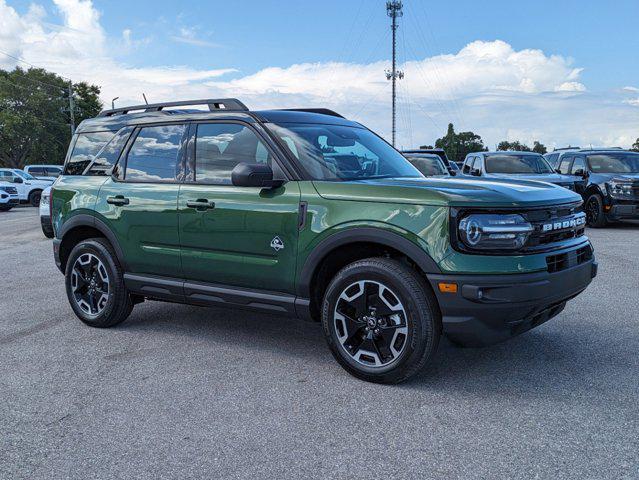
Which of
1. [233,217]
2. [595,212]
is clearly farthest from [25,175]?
[233,217]

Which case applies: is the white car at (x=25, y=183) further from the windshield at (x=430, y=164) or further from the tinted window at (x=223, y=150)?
the tinted window at (x=223, y=150)

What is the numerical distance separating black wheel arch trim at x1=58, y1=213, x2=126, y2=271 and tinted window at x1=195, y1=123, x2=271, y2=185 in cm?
105

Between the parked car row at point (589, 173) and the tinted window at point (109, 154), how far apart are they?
812 centimetres

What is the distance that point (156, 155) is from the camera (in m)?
5.09

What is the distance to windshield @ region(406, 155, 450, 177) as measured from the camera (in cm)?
1193

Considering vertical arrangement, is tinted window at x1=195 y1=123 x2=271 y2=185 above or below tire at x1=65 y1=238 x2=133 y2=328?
above

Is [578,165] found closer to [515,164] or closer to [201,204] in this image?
[515,164]

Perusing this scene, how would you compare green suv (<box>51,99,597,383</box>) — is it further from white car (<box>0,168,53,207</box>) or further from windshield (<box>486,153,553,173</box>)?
white car (<box>0,168,53,207</box>)

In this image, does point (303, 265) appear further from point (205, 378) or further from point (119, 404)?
point (119, 404)

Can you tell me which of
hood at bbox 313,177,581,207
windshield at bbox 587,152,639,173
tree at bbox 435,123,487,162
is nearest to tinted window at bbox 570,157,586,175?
windshield at bbox 587,152,639,173

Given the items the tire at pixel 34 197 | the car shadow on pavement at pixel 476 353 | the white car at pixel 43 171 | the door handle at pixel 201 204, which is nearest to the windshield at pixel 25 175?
the tire at pixel 34 197

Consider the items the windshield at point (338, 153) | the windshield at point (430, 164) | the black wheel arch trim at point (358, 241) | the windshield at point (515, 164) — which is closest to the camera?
the black wheel arch trim at point (358, 241)

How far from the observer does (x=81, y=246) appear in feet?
17.9

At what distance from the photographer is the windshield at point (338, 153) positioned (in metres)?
4.38
